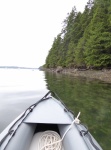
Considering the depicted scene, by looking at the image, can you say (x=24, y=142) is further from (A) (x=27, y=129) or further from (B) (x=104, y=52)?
(B) (x=104, y=52)

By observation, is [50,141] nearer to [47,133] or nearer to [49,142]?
[49,142]

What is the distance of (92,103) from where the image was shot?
9867mm

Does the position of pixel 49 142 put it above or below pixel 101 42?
below

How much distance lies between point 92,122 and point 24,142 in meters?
3.54

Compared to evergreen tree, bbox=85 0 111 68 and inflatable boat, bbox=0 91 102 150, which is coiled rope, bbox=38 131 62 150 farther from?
evergreen tree, bbox=85 0 111 68

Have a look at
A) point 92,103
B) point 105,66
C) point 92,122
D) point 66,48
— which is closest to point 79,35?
point 66,48

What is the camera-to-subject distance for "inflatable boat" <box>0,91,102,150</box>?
3.57 meters

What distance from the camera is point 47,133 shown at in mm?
4676

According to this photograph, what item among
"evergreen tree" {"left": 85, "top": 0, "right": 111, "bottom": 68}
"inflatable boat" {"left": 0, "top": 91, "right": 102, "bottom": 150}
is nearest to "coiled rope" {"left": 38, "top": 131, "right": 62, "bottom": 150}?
"inflatable boat" {"left": 0, "top": 91, "right": 102, "bottom": 150}

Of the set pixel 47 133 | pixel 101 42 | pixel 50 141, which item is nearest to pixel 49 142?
pixel 50 141

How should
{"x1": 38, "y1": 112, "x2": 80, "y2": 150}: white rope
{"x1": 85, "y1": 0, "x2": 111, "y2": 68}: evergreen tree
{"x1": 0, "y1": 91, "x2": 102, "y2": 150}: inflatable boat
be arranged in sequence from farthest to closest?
1. {"x1": 85, "y1": 0, "x2": 111, "y2": 68}: evergreen tree
2. {"x1": 38, "y1": 112, "x2": 80, "y2": 150}: white rope
3. {"x1": 0, "y1": 91, "x2": 102, "y2": 150}: inflatable boat

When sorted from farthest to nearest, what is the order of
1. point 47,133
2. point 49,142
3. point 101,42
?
point 101,42 → point 47,133 → point 49,142

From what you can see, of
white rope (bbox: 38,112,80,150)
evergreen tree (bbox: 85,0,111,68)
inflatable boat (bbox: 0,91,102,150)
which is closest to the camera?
inflatable boat (bbox: 0,91,102,150)

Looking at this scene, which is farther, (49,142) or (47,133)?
(47,133)
